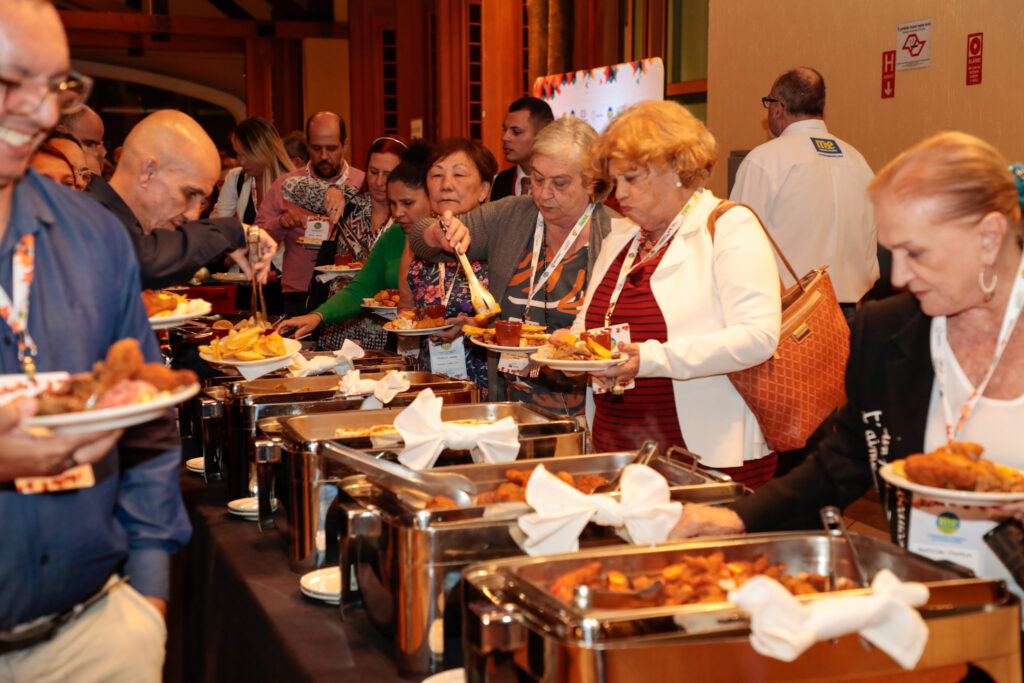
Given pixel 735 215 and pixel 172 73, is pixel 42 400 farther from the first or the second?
pixel 172 73

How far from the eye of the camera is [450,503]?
1605mm

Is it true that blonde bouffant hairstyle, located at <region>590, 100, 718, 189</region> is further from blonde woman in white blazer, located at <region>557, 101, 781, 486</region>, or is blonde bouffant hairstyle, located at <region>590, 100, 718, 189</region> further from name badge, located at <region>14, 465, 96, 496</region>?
name badge, located at <region>14, 465, 96, 496</region>

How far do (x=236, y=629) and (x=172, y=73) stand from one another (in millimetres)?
13175

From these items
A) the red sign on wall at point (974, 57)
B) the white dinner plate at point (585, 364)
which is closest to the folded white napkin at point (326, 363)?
the white dinner plate at point (585, 364)

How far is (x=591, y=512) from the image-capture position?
1.40 metres

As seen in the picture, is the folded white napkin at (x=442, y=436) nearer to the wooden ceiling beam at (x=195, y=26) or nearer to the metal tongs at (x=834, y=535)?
the metal tongs at (x=834, y=535)

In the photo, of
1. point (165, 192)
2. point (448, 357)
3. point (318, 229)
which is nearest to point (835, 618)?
point (165, 192)

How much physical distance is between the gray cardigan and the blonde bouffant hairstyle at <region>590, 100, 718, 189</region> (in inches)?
19.2

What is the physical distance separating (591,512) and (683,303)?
0.85 meters

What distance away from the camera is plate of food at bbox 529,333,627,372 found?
1970 mm

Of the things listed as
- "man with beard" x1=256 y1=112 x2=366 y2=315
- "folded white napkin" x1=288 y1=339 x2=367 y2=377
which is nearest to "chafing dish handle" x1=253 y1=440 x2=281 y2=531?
"folded white napkin" x1=288 y1=339 x2=367 y2=377

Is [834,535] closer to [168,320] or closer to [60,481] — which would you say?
[60,481]

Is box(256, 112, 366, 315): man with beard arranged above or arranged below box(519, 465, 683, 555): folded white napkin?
above

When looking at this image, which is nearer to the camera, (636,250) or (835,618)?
(835,618)
